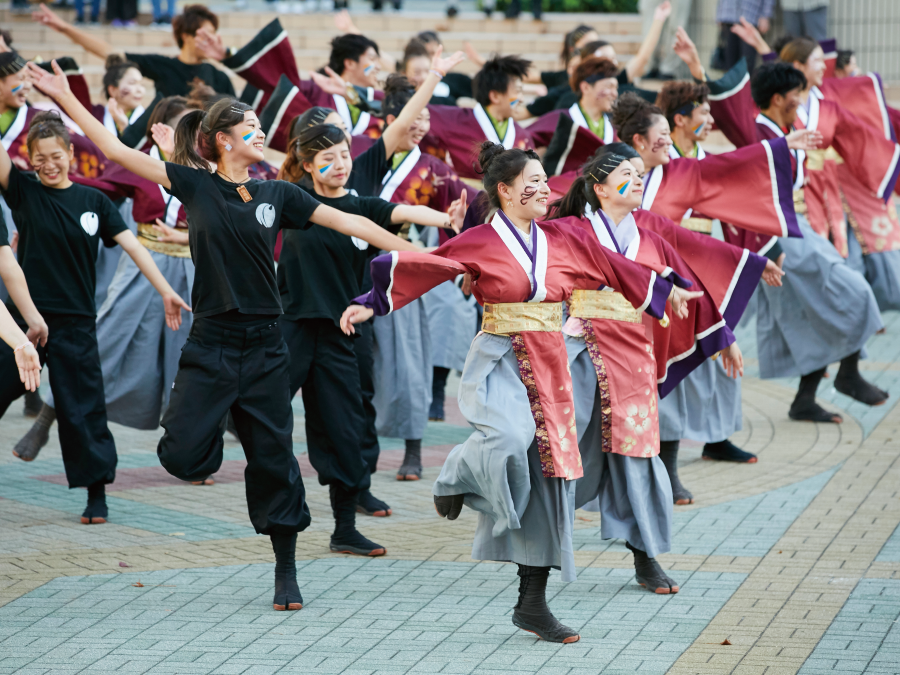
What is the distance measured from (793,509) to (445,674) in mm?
2764

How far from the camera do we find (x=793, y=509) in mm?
6285

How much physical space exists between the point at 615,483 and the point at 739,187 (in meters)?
2.18

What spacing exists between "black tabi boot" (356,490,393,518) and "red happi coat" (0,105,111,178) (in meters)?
2.83

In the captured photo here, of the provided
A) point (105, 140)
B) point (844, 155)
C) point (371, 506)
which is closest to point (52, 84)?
point (105, 140)

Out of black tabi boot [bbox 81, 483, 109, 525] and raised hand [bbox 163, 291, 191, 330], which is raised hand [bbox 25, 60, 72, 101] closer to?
raised hand [bbox 163, 291, 191, 330]

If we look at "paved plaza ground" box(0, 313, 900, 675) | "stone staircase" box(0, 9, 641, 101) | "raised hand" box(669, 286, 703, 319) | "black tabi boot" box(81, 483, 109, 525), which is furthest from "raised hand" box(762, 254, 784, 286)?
"stone staircase" box(0, 9, 641, 101)

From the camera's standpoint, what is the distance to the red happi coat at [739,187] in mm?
6465

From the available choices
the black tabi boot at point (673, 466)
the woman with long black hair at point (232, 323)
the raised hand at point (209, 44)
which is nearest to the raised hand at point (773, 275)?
the black tabi boot at point (673, 466)

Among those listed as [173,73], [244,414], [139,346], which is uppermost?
[173,73]

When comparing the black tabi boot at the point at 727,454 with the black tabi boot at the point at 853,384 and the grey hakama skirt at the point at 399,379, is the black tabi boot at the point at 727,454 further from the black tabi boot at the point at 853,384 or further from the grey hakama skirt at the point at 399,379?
the grey hakama skirt at the point at 399,379

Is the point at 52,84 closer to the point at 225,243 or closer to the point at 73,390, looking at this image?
the point at 225,243

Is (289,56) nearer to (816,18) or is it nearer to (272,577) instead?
(272,577)

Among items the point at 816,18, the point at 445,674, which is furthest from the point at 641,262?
the point at 816,18

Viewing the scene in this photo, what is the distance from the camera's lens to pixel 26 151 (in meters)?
7.69
